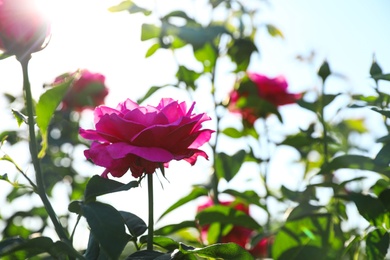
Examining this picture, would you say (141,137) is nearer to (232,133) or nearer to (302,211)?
(302,211)

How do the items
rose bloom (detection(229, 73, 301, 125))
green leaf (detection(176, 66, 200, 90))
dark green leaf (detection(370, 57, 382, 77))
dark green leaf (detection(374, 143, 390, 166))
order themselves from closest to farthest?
dark green leaf (detection(374, 143, 390, 166)), dark green leaf (detection(370, 57, 382, 77)), green leaf (detection(176, 66, 200, 90)), rose bloom (detection(229, 73, 301, 125))

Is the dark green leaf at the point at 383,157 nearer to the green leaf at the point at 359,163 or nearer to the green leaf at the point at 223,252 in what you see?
the green leaf at the point at 359,163

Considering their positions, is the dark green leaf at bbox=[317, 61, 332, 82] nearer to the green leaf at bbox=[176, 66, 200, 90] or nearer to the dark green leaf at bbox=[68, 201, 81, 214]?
the green leaf at bbox=[176, 66, 200, 90]

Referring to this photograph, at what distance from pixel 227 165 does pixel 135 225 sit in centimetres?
68

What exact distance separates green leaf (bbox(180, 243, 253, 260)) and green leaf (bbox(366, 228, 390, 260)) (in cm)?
33

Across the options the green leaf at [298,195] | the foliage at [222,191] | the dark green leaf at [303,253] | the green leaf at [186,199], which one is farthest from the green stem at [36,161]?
the green leaf at [298,195]

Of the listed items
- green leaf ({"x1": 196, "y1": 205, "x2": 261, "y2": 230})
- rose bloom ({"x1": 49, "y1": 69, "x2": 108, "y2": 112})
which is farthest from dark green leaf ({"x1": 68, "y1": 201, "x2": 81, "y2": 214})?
rose bloom ({"x1": 49, "y1": 69, "x2": 108, "y2": 112})

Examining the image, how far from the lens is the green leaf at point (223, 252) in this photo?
28.1 inches

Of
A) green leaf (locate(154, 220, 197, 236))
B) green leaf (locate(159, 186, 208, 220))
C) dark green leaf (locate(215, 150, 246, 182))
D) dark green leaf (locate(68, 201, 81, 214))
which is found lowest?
dark green leaf (locate(215, 150, 246, 182))

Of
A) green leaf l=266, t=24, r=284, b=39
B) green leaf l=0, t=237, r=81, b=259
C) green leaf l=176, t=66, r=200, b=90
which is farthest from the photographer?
green leaf l=266, t=24, r=284, b=39

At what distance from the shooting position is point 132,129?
30.1 inches

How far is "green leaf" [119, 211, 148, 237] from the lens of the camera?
2.67ft

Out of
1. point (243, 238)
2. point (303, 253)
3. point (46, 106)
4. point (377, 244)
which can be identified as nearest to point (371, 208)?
point (377, 244)

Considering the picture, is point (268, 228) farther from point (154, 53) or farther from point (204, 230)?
point (154, 53)
